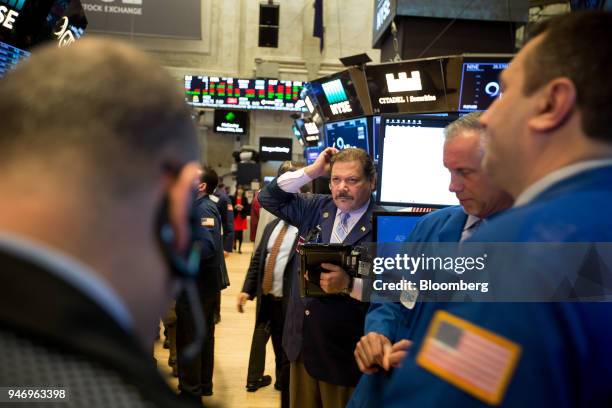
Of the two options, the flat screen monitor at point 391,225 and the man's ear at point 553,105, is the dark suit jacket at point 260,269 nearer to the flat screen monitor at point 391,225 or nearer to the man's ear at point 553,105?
the flat screen monitor at point 391,225

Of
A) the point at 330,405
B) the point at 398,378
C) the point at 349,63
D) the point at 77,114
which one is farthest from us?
the point at 349,63

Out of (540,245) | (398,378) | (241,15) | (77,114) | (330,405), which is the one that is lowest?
(330,405)

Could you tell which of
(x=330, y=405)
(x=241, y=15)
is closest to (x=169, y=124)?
(x=330, y=405)

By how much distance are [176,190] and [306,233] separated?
2440mm

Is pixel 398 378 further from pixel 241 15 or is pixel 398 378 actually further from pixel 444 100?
pixel 241 15

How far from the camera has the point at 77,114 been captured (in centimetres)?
56

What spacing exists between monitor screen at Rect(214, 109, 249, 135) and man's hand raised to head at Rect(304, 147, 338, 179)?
13.2m

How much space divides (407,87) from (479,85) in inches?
29.2

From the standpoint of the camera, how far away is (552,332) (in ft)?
2.21

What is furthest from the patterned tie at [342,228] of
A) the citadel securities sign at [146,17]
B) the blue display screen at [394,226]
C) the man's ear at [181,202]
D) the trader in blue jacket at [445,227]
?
the citadel securities sign at [146,17]

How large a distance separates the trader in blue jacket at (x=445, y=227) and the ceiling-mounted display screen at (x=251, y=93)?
13.5 meters

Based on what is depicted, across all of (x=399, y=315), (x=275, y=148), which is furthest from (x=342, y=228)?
(x=275, y=148)

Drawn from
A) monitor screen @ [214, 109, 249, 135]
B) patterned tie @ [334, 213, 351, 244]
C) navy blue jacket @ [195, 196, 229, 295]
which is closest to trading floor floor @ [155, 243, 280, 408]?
navy blue jacket @ [195, 196, 229, 295]

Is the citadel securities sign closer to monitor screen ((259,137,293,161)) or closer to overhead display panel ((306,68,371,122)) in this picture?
monitor screen ((259,137,293,161))
